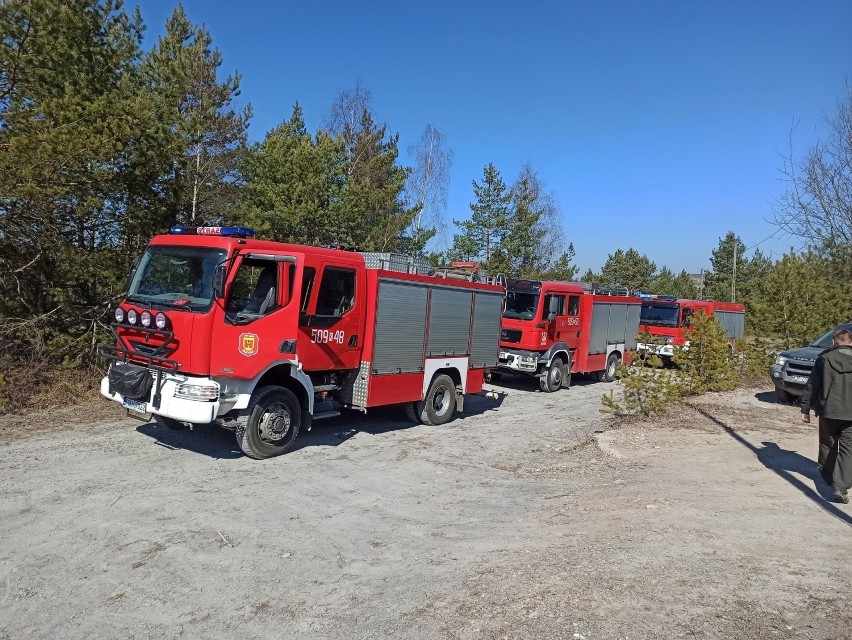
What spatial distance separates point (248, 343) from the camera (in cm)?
722

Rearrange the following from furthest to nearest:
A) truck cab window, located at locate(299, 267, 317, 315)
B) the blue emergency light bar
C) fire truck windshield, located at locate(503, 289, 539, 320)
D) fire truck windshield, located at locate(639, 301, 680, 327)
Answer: fire truck windshield, located at locate(639, 301, 680, 327) < fire truck windshield, located at locate(503, 289, 539, 320) < truck cab window, located at locate(299, 267, 317, 315) < the blue emergency light bar

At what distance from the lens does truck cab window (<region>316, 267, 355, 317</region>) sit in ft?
26.9

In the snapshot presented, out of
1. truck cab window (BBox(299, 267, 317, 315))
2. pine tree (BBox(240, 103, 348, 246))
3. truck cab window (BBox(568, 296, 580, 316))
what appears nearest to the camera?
truck cab window (BBox(299, 267, 317, 315))

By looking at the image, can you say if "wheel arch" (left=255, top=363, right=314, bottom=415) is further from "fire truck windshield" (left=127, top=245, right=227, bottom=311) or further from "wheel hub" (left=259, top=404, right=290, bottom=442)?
"fire truck windshield" (left=127, top=245, right=227, bottom=311)

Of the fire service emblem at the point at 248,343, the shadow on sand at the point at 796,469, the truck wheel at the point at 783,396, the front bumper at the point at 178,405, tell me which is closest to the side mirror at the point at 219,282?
the fire service emblem at the point at 248,343

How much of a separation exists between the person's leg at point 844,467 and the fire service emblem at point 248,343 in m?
6.47

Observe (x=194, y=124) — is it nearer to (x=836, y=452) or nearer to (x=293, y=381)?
(x=293, y=381)

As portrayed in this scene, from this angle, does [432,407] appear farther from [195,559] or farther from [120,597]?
[120,597]

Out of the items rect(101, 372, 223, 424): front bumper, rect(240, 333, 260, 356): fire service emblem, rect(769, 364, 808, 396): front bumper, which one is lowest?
rect(101, 372, 223, 424): front bumper

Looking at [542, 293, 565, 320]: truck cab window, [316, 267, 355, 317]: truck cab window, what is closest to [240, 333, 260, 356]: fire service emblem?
[316, 267, 355, 317]: truck cab window

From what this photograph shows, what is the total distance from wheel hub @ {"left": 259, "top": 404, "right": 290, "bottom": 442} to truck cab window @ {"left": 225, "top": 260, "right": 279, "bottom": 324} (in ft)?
3.98

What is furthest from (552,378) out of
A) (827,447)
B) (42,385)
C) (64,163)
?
(64,163)

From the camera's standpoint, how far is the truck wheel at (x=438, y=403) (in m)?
10.5

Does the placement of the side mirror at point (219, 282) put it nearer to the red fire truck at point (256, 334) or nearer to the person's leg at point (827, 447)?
the red fire truck at point (256, 334)
